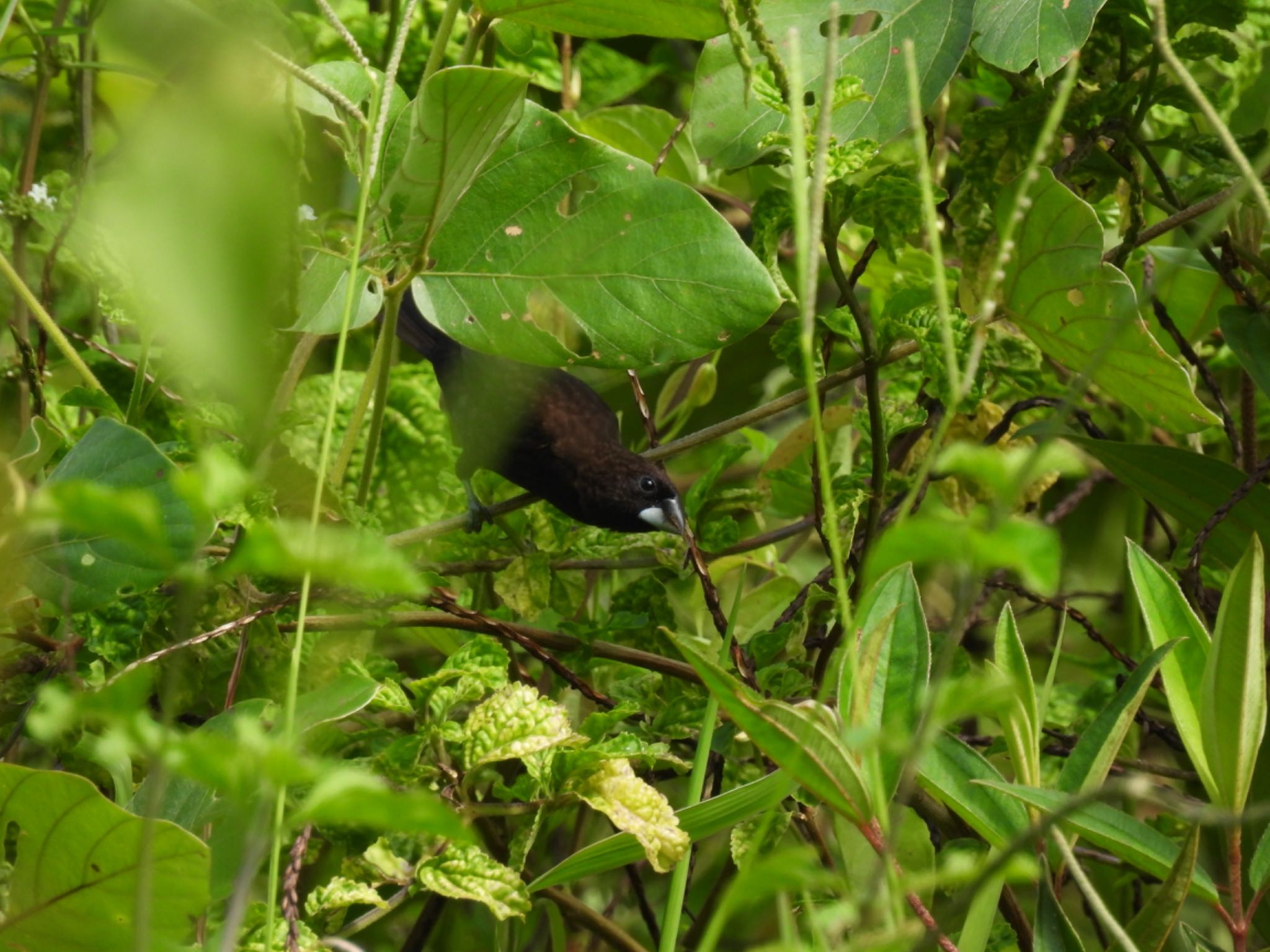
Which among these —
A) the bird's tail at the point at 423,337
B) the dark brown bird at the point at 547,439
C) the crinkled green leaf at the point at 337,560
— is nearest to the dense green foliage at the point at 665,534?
the crinkled green leaf at the point at 337,560

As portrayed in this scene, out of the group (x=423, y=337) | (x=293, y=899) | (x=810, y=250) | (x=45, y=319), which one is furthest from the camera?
(x=423, y=337)

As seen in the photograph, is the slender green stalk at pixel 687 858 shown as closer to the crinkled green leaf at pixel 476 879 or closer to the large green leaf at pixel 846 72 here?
the crinkled green leaf at pixel 476 879

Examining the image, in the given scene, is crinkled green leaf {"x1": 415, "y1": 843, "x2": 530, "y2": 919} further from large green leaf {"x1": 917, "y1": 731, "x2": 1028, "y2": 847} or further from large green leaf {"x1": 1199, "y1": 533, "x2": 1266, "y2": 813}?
large green leaf {"x1": 1199, "y1": 533, "x2": 1266, "y2": 813}

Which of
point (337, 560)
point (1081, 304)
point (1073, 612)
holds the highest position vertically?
point (337, 560)

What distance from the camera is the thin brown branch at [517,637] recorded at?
3.75 ft

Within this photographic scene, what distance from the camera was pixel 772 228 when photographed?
3.89 ft

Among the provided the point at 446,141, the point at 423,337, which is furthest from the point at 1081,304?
the point at 423,337

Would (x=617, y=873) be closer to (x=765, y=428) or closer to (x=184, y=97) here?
(x=765, y=428)

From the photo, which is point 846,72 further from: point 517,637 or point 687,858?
point 687,858

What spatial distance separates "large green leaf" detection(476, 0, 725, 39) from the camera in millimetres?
1001

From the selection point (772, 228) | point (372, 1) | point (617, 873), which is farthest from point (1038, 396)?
point (372, 1)

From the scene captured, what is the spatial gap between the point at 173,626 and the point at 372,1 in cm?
136

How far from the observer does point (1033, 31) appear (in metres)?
1.13

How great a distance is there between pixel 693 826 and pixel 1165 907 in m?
0.32
